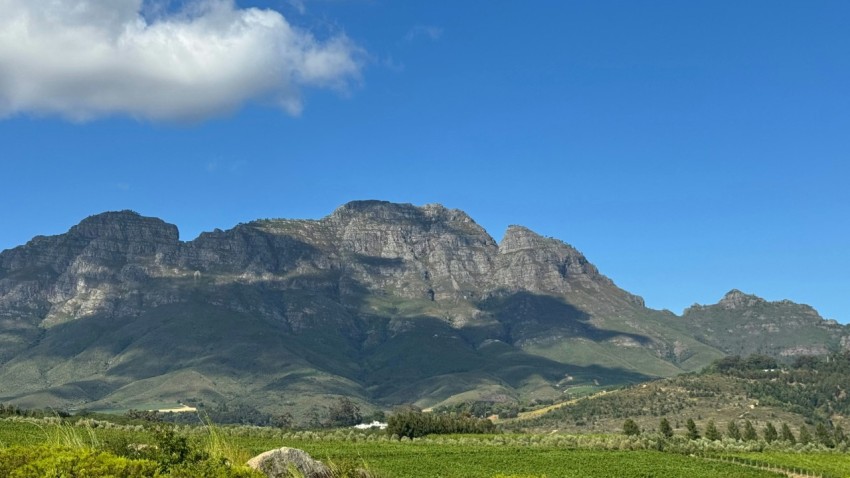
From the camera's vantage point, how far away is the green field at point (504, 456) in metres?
58.2

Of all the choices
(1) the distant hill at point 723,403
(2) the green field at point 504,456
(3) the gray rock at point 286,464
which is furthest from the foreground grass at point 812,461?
(1) the distant hill at point 723,403

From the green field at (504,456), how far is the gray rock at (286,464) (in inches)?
728

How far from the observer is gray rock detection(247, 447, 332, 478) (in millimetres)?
30656

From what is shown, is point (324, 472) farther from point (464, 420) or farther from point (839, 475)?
point (464, 420)

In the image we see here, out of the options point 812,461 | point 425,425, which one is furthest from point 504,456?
point 425,425

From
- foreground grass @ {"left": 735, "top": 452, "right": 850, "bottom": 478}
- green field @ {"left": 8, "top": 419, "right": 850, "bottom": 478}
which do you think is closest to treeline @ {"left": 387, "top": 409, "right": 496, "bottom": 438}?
green field @ {"left": 8, "top": 419, "right": 850, "bottom": 478}

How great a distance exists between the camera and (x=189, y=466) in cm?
2503

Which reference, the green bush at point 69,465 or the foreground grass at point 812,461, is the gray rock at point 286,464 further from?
the foreground grass at point 812,461

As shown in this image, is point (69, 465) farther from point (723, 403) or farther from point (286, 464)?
point (723, 403)

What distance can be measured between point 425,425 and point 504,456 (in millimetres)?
39109

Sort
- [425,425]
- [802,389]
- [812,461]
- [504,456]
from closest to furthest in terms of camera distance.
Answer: [504,456] → [812,461] → [425,425] → [802,389]

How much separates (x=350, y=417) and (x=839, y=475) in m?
136

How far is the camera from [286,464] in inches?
1219

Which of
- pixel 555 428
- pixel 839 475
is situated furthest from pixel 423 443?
pixel 555 428
